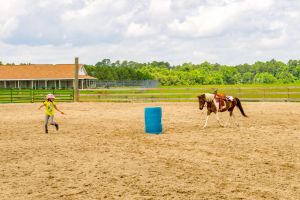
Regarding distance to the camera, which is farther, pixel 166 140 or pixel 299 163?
pixel 166 140

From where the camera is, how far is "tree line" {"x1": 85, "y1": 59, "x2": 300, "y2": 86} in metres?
98.4

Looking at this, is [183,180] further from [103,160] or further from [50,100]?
[50,100]

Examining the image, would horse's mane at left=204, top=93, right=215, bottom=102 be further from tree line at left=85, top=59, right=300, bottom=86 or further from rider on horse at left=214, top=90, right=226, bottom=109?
tree line at left=85, top=59, right=300, bottom=86

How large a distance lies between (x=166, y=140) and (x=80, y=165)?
3877 millimetres

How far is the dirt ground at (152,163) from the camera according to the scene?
7043mm

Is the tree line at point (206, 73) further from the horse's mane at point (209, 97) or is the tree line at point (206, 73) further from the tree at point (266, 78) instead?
the horse's mane at point (209, 97)

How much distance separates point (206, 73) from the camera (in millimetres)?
151000

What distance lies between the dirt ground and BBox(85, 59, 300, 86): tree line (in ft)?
246

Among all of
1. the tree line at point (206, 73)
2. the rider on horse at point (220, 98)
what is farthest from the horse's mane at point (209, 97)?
the tree line at point (206, 73)

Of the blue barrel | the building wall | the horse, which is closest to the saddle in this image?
the horse

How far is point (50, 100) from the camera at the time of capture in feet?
47.2

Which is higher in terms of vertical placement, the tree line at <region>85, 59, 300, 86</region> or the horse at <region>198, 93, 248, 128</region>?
the tree line at <region>85, 59, 300, 86</region>

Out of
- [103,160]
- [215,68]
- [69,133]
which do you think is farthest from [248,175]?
[215,68]

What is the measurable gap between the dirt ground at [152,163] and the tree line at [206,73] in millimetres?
74869
